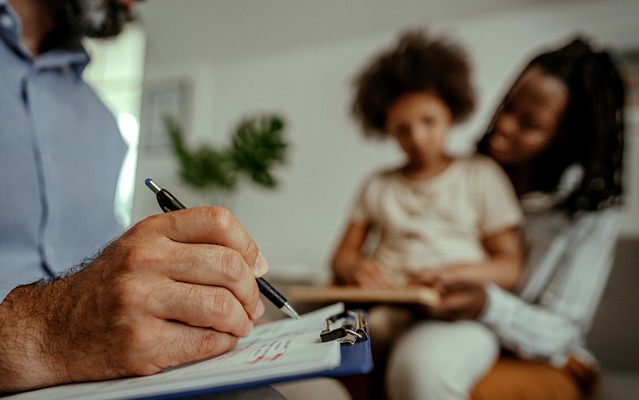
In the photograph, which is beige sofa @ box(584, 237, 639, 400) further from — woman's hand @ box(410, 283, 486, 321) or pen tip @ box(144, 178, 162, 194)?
pen tip @ box(144, 178, 162, 194)

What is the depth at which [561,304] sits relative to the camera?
84 cm

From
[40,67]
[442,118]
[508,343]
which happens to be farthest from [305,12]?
[508,343]

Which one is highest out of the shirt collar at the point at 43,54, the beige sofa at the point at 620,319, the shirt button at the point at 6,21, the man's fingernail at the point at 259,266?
the shirt button at the point at 6,21

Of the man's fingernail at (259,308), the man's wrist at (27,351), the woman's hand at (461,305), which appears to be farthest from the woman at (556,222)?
the man's wrist at (27,351)

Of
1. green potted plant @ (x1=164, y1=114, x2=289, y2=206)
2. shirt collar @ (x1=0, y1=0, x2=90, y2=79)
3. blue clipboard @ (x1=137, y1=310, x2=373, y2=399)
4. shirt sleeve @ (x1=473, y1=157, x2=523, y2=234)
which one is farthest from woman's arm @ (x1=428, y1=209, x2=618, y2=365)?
green potted plant @ (x1=164, y1=114, x2=289, y2=206)

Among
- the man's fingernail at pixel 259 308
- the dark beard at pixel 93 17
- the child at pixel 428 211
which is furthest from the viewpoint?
the child at pixel 428 211

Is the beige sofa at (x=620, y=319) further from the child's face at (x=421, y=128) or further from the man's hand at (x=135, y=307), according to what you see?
the man's hand at (x=135, y=307)

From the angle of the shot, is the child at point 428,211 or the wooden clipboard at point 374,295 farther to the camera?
the child at point 428,211

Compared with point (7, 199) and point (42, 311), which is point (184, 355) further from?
point (7, 199)

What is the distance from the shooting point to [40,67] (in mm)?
589

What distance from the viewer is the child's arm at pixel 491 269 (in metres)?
0.84

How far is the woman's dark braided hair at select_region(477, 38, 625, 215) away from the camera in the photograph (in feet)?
3.07

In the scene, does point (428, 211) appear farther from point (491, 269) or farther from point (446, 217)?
point (491, 269)

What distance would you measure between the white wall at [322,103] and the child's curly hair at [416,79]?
24cm
